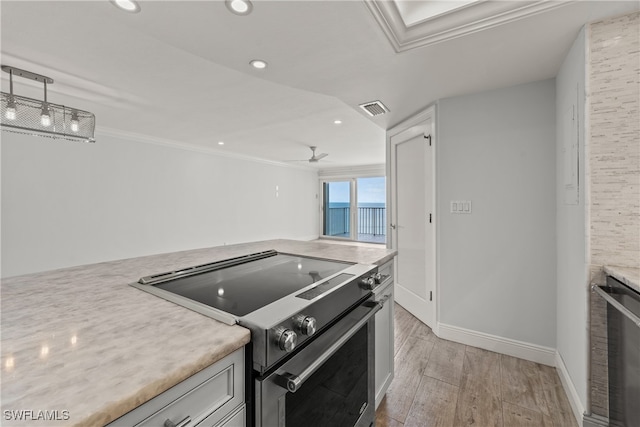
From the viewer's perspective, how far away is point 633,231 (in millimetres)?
1453

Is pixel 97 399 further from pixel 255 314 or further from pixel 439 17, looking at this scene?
pixel 439 17

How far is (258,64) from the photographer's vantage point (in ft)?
6.46

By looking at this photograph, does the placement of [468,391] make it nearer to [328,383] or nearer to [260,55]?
[328,383]

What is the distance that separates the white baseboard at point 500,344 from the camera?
7.30ft

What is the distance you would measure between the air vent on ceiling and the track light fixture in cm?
251

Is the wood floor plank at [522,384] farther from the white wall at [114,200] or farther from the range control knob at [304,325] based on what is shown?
the white wall at [114,200]

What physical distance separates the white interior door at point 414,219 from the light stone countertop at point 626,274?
4.48ft

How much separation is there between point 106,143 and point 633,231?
224 inches

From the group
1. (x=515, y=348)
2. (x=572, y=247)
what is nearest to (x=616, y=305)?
(x=572, y=247)

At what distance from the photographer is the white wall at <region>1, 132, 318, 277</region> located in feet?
11.5

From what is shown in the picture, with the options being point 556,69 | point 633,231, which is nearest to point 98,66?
point 556,69

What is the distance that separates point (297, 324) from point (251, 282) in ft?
1.42

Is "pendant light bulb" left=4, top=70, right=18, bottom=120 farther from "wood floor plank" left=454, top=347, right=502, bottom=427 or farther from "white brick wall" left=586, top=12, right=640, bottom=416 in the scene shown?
"white brick wall" left=586, top=12, right=640, bottom=416

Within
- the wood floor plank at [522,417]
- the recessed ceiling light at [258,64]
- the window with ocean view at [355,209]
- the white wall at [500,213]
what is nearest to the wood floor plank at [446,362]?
the white wall at [500,213]
